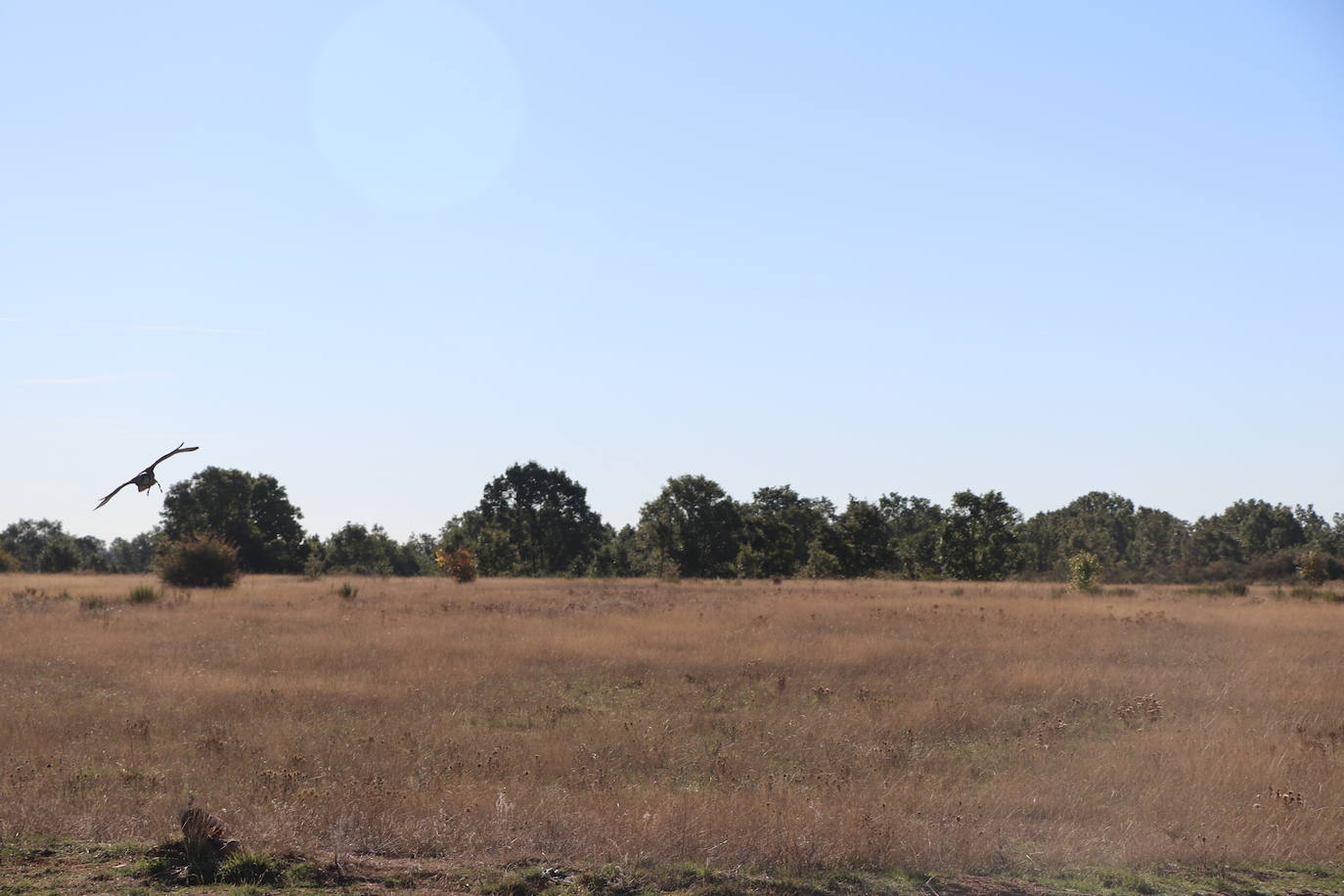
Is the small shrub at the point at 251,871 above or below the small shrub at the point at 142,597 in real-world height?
below

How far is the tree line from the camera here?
75.4 meters

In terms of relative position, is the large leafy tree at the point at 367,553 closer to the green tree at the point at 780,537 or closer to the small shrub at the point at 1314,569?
the green tree at the point at 780,537

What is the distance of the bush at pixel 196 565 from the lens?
129 ft

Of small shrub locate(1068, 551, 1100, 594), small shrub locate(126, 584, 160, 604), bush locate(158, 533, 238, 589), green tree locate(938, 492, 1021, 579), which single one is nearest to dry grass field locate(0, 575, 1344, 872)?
small shrub locate(126, 584, 160, 604)

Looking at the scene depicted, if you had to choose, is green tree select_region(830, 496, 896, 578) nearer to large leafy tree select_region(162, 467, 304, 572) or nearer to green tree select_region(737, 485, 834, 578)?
green tree select_region(737, 485, 834, 578)

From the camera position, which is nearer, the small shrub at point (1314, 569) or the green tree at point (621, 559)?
the small shrub at point (1314, 569)

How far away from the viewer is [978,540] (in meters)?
75.9

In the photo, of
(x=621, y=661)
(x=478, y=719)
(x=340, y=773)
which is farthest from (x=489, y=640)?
(x=340, y=773)

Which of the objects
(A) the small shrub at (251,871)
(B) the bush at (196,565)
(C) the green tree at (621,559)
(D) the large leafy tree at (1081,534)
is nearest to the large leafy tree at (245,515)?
(C) the green tree at (621,559)

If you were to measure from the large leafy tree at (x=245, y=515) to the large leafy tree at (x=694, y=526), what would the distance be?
29.6 meters

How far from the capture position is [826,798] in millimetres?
8961

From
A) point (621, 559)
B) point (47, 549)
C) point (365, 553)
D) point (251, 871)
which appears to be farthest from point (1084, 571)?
point (47, 549)

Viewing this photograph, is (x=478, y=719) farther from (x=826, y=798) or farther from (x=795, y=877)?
(x=795, y=877)

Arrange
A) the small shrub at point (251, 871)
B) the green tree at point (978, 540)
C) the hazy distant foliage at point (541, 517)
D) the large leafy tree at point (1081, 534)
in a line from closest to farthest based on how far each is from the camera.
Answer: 1. the small shrub at point (251, 871)
2. the green tree at point (978, 540)
3. the hazy distant foliage at point (541, 517)
4. the large leafy tree at point (1081, 534)
